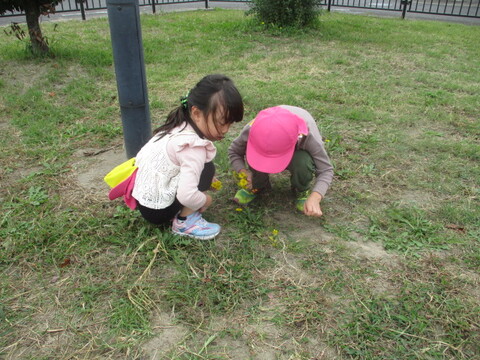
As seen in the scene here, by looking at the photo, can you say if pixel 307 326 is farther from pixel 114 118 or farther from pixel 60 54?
pixel 60 54

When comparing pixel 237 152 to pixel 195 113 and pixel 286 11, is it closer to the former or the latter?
pixel 195 113

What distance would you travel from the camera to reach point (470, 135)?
3.69m

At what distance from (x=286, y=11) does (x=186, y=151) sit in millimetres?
6243

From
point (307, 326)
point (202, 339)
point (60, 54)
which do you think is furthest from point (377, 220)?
point (60, 54)

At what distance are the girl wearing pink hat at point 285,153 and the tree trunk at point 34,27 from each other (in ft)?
12.9

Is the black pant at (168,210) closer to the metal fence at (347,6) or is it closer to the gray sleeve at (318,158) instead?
the gray sleeve at (318,158)

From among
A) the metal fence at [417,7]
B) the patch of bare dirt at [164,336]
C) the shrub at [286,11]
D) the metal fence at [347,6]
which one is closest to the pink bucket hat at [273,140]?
the patch of bare dirt at [164,336]

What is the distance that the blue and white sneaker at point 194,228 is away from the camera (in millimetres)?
2316

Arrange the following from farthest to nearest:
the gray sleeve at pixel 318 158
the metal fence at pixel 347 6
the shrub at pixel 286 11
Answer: the metal fence at pixel 347 6
the shrub at pixel 286 11
the gray sleeve at pixel 318 158

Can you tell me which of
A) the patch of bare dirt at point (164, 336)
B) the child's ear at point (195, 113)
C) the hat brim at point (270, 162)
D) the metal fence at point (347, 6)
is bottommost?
the patch of bare dirt at point (164, 336)

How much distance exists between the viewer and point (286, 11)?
7.55 metres

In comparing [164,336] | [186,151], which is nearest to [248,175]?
[186,151]

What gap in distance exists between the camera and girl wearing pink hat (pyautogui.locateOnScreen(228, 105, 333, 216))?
7.20 feet

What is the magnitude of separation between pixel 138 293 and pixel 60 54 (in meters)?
4.45
